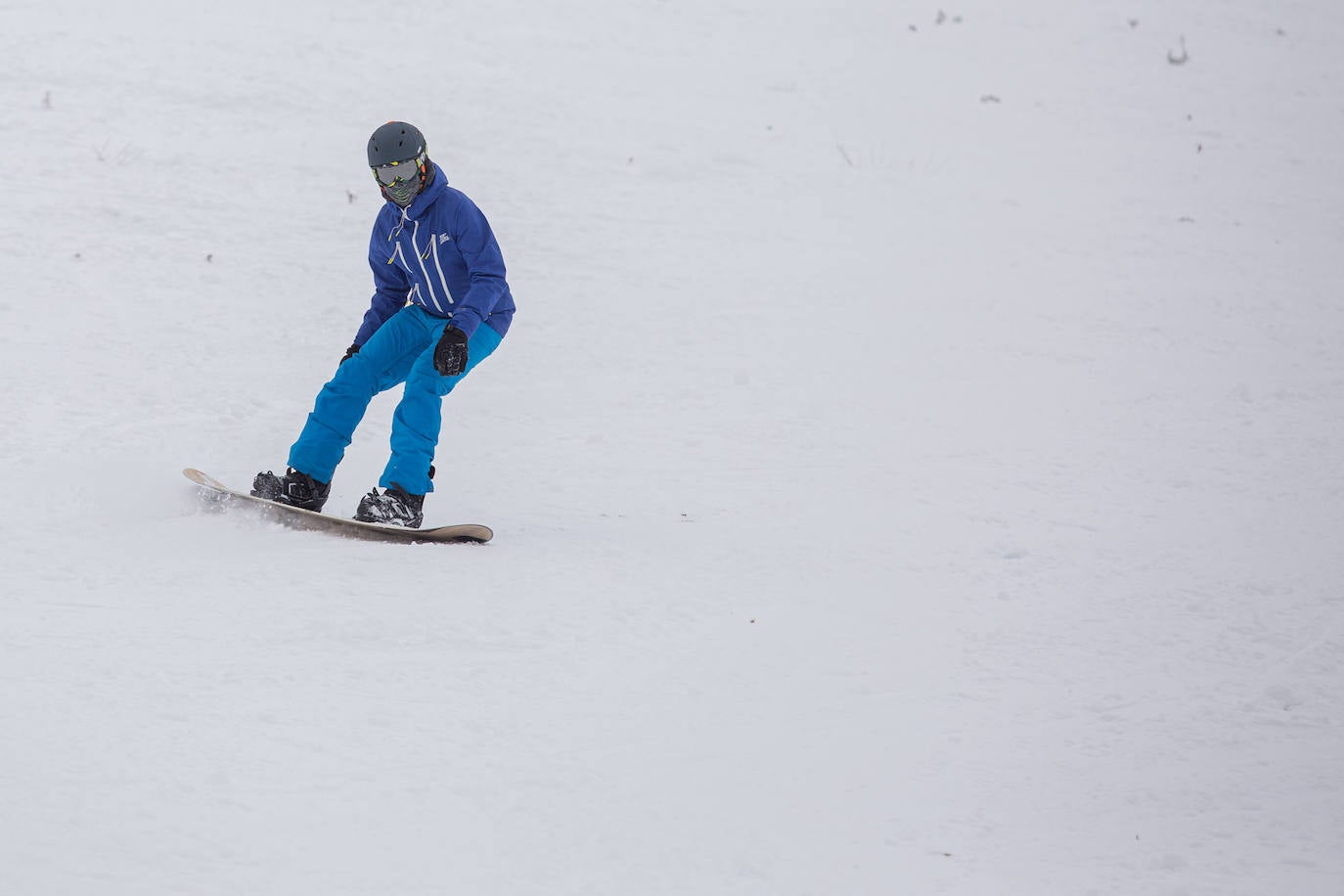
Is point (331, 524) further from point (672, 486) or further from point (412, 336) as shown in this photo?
point (672, 486)

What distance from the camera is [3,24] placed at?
12.0m

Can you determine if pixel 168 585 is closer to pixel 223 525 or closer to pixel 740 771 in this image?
pixel 223 525

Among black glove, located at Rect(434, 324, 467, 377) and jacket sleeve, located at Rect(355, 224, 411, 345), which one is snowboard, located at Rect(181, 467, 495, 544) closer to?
black glove, located at Rect(434, 324, 467, 377)

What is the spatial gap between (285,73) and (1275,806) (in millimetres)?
11216

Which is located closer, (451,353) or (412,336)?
(451,353)

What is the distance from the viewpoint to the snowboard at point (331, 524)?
5246 mm

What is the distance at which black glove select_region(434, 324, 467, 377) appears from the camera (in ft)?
17.0

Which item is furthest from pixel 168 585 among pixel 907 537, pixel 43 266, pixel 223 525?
pixel 43 266

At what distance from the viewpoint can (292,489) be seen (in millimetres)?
5469

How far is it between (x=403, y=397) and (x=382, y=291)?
63 centimetres

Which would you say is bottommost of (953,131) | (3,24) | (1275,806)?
(1275,806)

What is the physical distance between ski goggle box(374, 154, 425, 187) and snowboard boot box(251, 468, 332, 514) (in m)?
1.31

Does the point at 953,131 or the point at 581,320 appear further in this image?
the point at 953,131

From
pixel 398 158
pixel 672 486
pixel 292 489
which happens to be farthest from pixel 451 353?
pixel 672 486
